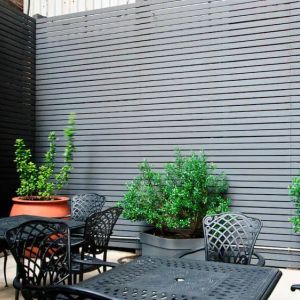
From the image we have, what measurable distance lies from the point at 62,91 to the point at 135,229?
2600mm

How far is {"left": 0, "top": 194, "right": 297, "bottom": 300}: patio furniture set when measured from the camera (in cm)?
177

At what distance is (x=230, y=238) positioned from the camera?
3125 millimetres

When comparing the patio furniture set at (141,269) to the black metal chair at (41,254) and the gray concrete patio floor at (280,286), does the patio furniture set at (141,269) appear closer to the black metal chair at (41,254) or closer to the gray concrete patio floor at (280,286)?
the black metal chair at (41,254)

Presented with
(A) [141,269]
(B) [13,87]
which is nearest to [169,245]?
(A) [141,269]

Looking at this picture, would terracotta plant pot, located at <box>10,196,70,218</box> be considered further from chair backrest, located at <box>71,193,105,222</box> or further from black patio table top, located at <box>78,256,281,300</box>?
black patio table top, located at <box>78,256,281,300</box>

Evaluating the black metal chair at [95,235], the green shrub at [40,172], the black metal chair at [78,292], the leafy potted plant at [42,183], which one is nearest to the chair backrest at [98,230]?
the black metal chair at [95,235]

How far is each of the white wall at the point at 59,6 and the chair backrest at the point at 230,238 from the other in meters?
5.38

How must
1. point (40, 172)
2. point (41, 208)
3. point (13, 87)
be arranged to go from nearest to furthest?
1. point (41, 208)
2. point (40, 172)
3. point (13, 87)

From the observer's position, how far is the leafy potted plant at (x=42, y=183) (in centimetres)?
541

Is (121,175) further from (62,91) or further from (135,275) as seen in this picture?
(135,275)

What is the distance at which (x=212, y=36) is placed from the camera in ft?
18.7

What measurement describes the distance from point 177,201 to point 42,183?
2.05 m

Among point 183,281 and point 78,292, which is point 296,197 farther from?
point 78,292

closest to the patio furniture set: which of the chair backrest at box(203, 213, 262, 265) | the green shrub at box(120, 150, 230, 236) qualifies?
the chair backrest at box(203, 213, 262, 265)
